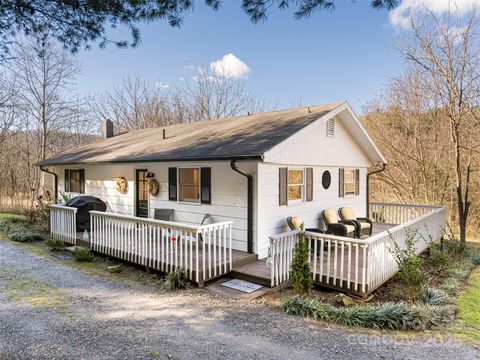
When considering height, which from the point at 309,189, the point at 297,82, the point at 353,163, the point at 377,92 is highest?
the point at 297,82

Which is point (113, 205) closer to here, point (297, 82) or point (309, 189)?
point (309, 189)

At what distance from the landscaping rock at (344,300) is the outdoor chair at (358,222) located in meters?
3.41

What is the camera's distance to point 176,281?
566 centimetres

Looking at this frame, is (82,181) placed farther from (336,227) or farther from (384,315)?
(384,315)

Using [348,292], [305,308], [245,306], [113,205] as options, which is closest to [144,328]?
[245,306]

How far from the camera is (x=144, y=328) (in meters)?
4.07

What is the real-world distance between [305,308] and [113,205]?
778 centimetres

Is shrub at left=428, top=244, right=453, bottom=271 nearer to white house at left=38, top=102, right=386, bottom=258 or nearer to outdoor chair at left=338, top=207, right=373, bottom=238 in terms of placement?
outdoor chair at left=338, top=207, right=373, bottom=238

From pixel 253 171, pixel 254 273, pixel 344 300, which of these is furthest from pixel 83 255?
pixel 344 300

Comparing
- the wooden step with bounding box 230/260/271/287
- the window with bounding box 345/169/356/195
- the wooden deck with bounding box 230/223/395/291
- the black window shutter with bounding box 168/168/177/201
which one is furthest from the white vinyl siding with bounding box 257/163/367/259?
the black window shutter with bounding box 168/168/177/201

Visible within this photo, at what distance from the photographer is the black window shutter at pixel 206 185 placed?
7.57 meters

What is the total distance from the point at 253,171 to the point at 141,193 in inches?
173

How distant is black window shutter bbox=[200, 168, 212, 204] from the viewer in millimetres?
7566

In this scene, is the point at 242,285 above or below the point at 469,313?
above
